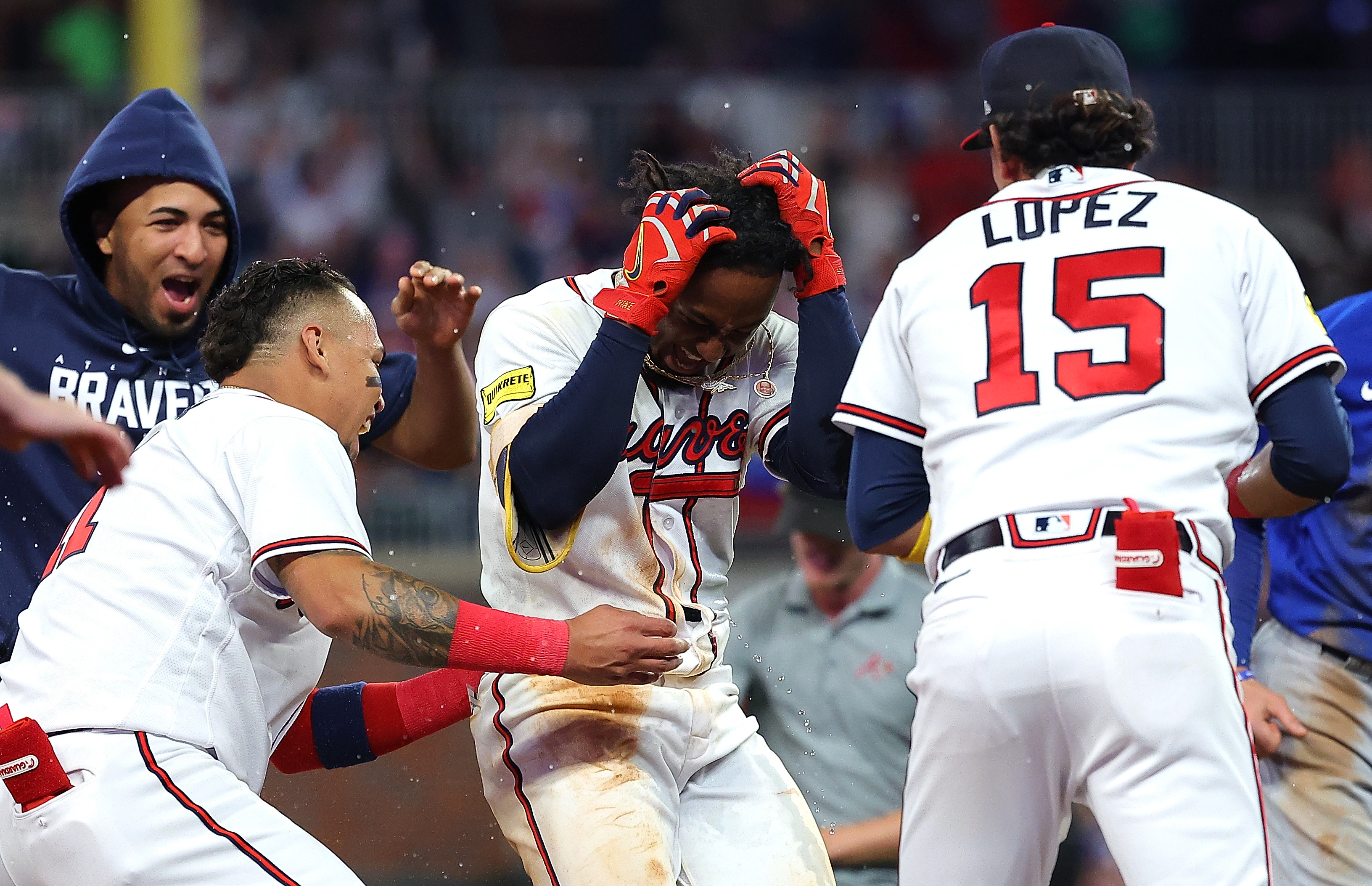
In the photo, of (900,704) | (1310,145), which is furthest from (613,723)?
(1310,145)

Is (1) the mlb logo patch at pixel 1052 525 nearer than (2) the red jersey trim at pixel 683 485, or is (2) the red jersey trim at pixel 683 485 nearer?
(1) the mlb logo patch at pixel 1052 525

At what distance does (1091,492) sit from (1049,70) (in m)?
0.88

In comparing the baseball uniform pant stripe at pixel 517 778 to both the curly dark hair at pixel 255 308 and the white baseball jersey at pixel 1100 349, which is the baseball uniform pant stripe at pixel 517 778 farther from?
the white baseball jersey at pixel 1100 349

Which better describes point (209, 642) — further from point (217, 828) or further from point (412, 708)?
point (412, 708)

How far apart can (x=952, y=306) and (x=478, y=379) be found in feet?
3.80

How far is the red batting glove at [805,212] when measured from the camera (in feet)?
11.1

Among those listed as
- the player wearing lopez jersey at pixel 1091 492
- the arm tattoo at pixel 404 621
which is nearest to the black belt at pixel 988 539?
the player wearing lopez jersey at pixel 1091 492

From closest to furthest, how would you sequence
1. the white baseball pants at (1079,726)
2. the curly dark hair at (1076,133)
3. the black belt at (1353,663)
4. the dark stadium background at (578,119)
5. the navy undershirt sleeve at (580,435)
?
the white baseball pants at (1079,726) → the curly dark hair at (1076,133) → the navy undershirt sleeve at (580,435) → the black belt at (1353,663) → the dark stadium background at (578,119)

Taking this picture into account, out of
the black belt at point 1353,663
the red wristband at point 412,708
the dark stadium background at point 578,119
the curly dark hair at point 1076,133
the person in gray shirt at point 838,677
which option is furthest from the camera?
the dark stadium background at point 578,119

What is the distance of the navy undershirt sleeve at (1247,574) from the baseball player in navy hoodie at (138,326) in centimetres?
204

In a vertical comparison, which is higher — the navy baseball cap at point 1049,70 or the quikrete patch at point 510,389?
the navy baseball cap at point 1049,70

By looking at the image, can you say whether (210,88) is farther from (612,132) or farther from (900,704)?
(900,704)

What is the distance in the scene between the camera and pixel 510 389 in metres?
3.29

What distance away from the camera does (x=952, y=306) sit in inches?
110
